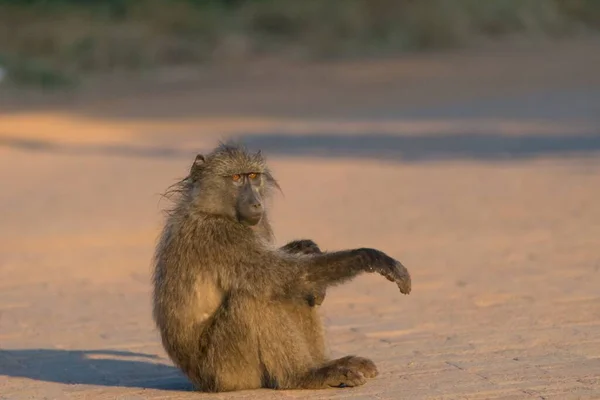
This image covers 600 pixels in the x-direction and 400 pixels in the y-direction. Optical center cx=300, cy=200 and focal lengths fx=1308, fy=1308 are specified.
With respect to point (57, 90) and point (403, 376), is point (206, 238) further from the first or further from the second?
point (57, 90)

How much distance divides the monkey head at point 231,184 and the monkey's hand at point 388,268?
613 mm

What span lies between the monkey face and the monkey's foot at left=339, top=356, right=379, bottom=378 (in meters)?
0.81

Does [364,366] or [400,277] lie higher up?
[400,277]

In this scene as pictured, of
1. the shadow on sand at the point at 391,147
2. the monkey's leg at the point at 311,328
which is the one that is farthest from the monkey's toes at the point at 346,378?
the shadow on sand at the point at 391,147

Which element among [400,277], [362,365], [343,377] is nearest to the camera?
[400,277]

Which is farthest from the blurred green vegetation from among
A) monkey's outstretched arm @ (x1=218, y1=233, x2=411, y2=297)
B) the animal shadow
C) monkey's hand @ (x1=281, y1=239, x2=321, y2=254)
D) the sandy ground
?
monkey's outstretched arm @ (x1=218, y1=233, x2=411, y2=297)

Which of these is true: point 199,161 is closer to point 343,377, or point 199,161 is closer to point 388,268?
point 388,268

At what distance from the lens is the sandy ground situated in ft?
23.0

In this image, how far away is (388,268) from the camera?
20.2 ft

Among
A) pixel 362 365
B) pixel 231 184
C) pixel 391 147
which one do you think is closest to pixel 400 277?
pixel 362 365

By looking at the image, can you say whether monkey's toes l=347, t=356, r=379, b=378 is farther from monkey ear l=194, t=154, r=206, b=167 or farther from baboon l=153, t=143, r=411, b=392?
monkey ear l=194, t=154, r=206, b=167

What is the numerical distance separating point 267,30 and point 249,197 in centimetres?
3596

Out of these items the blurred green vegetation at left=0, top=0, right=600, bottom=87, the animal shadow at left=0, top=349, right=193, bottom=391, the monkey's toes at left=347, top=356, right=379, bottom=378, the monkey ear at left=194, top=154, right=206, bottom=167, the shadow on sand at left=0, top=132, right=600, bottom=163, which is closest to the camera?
the monkey's toes at left=347, top=356, right=379, bottom=378

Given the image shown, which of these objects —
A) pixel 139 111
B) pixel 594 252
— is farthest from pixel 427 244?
pixel 139 111
